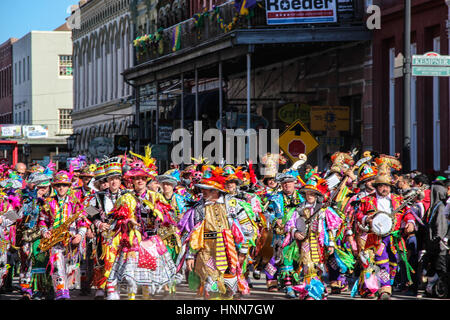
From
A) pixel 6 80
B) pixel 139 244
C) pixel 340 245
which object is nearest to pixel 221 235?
pixel 139 244

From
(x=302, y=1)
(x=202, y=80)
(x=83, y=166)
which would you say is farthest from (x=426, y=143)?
(x=202, y=80)

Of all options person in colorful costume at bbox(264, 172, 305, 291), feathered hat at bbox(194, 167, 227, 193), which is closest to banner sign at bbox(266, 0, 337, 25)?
person in colorful costume at bbox(264, 172, 305, 291)

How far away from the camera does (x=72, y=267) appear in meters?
13.4

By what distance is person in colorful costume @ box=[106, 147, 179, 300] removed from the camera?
12.3m

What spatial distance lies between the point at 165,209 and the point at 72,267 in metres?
1.56

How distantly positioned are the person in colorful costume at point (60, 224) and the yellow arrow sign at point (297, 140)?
8.54 m

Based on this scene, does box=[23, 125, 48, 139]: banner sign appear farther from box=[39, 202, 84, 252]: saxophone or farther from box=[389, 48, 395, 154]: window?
box=[39, 202, 84, 252]: saxophone

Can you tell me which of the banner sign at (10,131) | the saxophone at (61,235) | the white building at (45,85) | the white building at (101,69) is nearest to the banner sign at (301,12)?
the saxophone at (61,235)

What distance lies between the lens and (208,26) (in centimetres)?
2869

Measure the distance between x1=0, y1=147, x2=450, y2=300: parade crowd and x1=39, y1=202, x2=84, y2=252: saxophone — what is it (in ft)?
0.06

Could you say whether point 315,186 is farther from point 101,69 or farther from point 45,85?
point 45,85

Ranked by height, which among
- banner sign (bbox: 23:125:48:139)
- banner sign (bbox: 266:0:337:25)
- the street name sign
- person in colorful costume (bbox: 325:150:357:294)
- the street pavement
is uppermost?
banner sign (bbox: 266:0:337:25)

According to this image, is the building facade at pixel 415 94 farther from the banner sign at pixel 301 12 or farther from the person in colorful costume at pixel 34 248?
the person in colorful costume at pixel 34 248

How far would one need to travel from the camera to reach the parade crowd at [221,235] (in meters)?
12.4
